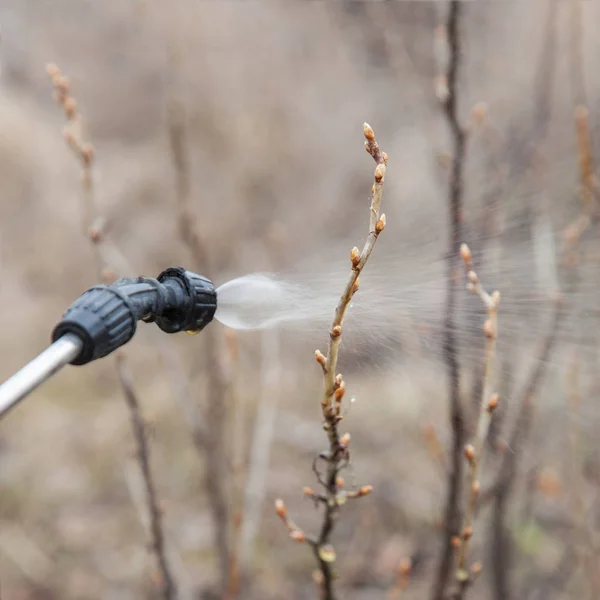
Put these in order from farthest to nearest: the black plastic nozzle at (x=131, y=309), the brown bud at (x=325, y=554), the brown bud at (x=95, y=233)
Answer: the brown bud at (x=95, y=233) → the brown bud at (x=325, y=554) → the black plastic nozzle at (x=131, y=309)

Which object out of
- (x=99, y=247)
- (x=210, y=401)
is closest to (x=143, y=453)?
(x=99, y=247)

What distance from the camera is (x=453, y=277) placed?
1261 millimetres

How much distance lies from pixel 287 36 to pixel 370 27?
0.61 meters

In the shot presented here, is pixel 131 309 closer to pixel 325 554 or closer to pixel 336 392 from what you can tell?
pixel 336 392

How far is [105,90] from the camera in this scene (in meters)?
4.59

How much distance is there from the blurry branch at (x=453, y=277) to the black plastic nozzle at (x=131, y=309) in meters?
0.54

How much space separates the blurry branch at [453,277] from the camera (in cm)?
122

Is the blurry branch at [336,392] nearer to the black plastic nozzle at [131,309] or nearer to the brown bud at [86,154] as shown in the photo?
the black plastic nozzle at [131,309]

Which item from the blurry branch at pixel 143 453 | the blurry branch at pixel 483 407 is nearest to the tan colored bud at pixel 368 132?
the blurry branch at pixel 483 407

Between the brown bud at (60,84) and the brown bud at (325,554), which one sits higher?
the brown bud at (60,84)

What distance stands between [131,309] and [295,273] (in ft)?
2.89

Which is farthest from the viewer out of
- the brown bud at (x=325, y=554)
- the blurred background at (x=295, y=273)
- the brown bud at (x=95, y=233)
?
the blurred background at (x=295, y=273)

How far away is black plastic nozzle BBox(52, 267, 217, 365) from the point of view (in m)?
0.73

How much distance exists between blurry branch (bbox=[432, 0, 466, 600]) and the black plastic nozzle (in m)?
0.54
